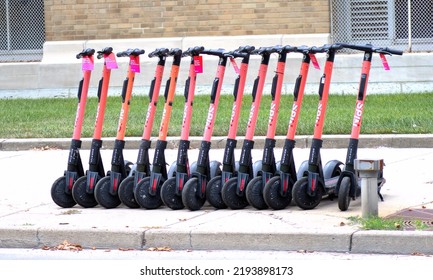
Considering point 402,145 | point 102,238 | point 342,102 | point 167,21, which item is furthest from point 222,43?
point 102,238

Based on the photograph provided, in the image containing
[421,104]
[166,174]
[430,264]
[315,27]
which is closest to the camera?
[430,264]

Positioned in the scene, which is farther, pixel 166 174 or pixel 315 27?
pixel 315 27

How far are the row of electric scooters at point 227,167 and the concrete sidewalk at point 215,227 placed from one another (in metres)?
0.12

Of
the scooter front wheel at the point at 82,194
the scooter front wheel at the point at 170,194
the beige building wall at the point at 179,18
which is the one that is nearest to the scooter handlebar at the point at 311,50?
the scooter front wheel at the point at 170,194

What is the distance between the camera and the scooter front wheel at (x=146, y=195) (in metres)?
9.79

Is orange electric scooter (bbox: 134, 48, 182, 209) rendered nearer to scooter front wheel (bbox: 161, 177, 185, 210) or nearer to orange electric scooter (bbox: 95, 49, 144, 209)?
scooter front wheel (bbox: 161, 177, 185, 210)

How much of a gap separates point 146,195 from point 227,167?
773 mm

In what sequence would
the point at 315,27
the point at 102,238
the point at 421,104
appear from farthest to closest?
the point at 315,27 < the point at 421,104 < the point at 102,238

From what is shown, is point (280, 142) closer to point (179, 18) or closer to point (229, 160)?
point (229, 160)

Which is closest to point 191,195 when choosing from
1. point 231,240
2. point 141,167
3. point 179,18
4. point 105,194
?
point 141,167

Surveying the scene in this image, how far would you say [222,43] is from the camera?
66.1 ft

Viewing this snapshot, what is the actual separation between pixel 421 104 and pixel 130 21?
6.37 metres

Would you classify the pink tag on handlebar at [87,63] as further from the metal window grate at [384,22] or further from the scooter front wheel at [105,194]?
the metal window grate at [384,22]

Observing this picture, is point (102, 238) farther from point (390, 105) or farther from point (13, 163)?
point (390, 105)
